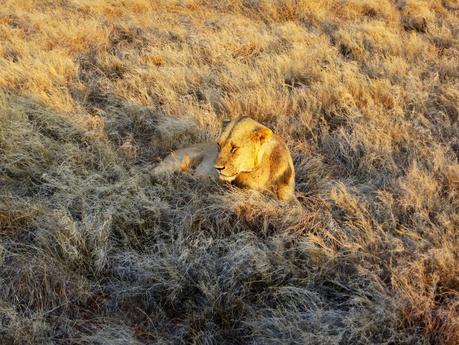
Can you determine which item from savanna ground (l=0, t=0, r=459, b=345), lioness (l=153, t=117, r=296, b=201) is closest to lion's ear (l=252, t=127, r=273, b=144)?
lioness (l=153, t=117, r=296, b=201)

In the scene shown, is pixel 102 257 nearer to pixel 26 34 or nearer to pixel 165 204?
pixel 165 204

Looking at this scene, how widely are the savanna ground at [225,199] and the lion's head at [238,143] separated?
1.06ft

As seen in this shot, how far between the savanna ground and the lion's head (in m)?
0.32

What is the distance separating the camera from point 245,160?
3660 millimetres

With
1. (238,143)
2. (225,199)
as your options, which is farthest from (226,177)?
(238,143)

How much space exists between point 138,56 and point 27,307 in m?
5.12

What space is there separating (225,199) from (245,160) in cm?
37

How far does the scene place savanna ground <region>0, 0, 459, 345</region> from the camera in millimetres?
2912

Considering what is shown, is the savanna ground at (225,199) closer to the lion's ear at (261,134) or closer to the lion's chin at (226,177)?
the lion's chin at (226,177)

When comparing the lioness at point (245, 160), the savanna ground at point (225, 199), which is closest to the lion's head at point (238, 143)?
the lioness at point (245, 160)

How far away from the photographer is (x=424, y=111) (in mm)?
5688

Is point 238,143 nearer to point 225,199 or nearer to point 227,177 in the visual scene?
point 227,177

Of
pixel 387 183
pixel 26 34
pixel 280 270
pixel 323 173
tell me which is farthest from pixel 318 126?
pixel 26 34

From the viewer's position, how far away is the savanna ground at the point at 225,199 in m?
2.91
